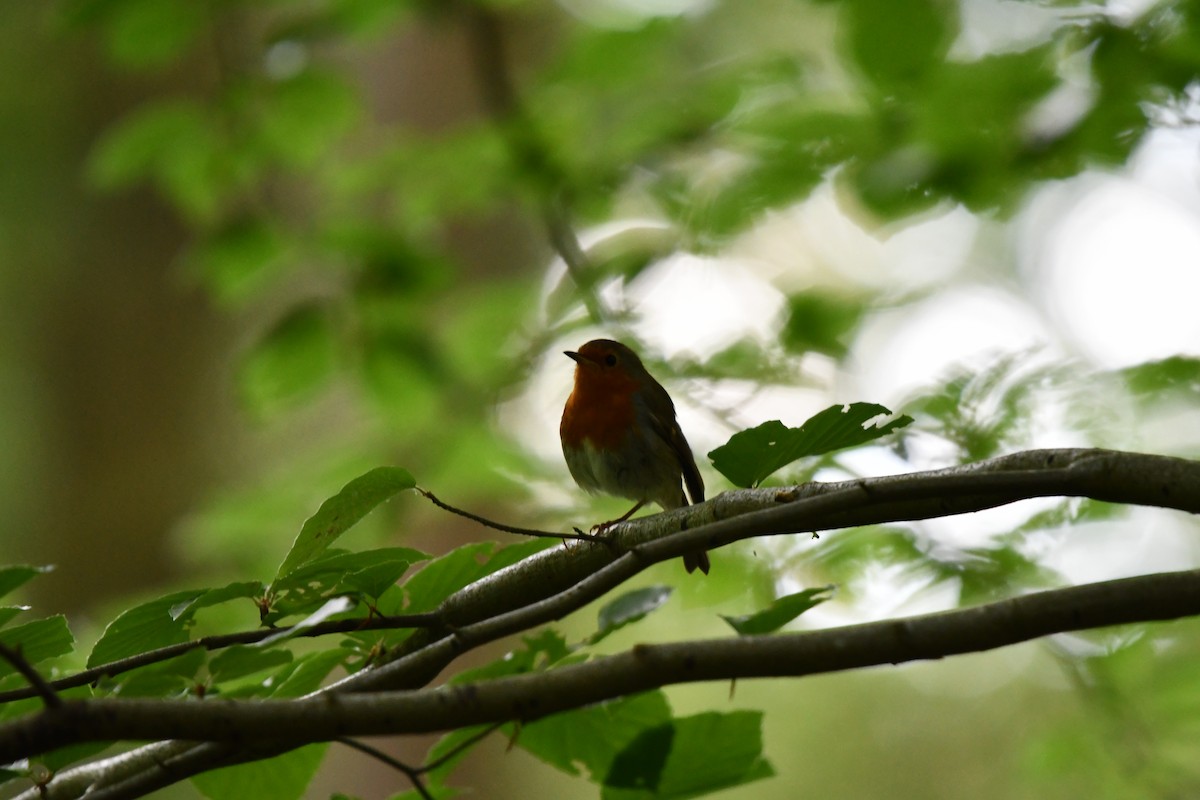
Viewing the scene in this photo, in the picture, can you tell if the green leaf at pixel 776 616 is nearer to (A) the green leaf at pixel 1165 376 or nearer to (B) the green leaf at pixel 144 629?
(B) the green leaf at pixel 144 629

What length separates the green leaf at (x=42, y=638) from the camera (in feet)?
4.10

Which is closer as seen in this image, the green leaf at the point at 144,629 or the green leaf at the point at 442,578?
the green leaf at the point at 144,629

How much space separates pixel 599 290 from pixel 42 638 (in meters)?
2.01

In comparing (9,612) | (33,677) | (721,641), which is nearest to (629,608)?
(721,641)

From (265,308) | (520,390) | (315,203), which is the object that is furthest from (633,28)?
(265,308)

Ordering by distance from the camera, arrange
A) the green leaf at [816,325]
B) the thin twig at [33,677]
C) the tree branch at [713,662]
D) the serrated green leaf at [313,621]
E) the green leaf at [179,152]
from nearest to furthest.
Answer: the thin twig at [33,677] < the tree branch at [713,662] < the serrated green leaf at [313,621] < the green leaf at [816,325] < the green leaf at [179,152]

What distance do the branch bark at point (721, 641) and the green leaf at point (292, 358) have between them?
83.4 inches

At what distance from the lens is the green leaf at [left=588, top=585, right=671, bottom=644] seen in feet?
3.72

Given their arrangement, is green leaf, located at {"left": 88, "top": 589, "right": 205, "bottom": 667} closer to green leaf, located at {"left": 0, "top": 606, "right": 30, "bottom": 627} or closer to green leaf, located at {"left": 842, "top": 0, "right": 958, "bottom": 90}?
green leaf, located at {"left": 0, "top": 606, "right": 30, "bottom": 627}

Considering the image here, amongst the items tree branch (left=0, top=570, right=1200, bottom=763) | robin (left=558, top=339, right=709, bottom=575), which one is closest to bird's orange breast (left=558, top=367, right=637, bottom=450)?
robin (left=558, top=339, right=709, bottom=575)

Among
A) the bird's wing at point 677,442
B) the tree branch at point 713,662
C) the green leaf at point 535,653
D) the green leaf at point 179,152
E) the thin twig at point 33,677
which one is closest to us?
the thin twig at point 33,677

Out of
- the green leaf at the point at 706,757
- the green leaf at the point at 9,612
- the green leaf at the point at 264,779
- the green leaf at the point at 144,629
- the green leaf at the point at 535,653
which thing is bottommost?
the green leaf at the point at 706,757

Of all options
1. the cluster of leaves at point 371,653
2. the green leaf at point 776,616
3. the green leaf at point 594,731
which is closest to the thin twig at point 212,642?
the cluster of leaves at point 371,653

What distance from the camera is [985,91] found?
8.18 feet
